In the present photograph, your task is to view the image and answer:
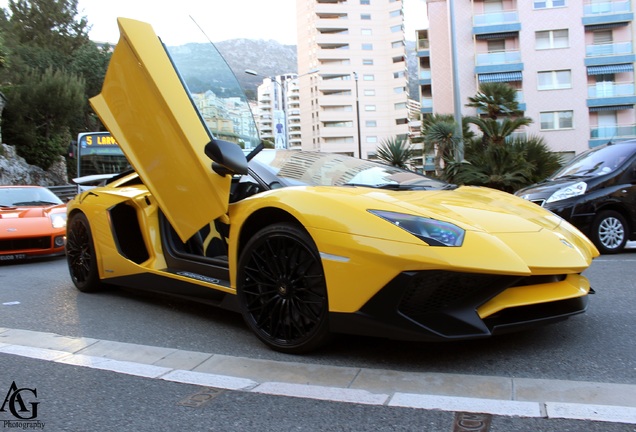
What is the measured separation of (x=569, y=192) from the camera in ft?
22.9

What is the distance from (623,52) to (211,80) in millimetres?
43287

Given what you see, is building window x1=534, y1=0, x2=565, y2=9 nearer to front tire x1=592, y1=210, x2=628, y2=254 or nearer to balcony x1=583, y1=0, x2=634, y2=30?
balcony x1=583, y1=0, x2=634, y2=30

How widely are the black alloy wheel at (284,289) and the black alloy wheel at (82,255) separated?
2.25 m

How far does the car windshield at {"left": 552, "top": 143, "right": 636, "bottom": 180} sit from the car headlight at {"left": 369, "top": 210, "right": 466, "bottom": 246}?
17.5 ft

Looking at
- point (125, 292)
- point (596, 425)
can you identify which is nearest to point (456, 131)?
point (125, 292)

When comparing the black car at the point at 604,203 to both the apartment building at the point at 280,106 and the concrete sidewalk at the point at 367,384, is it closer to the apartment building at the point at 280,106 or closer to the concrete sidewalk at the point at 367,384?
the concrete sidewalk at the point at 367,384

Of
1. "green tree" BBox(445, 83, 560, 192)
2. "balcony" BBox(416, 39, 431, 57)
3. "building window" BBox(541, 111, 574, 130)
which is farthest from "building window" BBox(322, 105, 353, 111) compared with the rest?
"green tree" BBox(445, 83, 560, 192)

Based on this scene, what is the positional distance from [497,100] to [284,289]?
1386 cm

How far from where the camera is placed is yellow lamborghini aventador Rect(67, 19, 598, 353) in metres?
2.61

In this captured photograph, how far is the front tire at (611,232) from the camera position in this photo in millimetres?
6953

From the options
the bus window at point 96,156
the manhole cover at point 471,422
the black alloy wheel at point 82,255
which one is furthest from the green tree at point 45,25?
the manhole cover at point 471,422

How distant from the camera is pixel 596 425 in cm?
204

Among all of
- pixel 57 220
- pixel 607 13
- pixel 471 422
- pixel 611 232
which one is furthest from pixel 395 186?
pixel 607 13

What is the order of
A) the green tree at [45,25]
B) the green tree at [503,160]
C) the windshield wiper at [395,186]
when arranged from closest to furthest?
the windshield wiper at [395,186], the green tree at [503,160], the green tree at [45,25]
